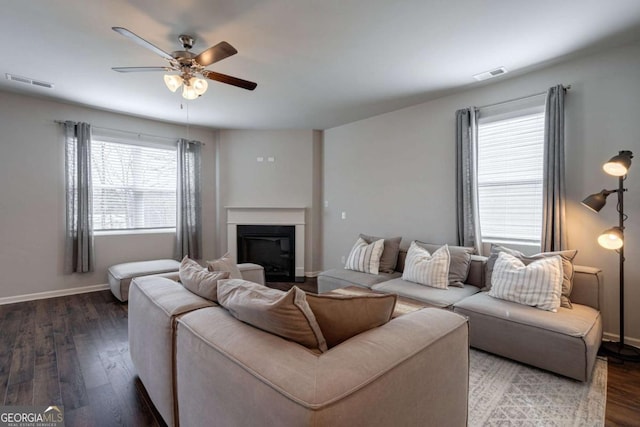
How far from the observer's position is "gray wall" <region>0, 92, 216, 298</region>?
3.91 metres

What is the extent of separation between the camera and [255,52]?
282 centimetres

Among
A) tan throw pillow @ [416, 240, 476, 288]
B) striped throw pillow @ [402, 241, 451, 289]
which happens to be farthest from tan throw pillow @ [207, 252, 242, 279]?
tan throw pillow @ [416, 240, 476, 288]

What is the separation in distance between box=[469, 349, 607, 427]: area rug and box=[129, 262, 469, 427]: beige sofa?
58cm

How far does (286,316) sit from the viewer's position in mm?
1183

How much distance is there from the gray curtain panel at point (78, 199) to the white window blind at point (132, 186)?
7.5 inches

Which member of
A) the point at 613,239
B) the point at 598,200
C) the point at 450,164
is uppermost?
the point at 450,164

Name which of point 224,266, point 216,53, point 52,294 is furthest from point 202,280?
point 52,294

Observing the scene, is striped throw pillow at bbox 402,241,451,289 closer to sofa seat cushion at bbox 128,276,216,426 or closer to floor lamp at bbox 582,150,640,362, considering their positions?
floor lamp at bbox 582,150,640,362

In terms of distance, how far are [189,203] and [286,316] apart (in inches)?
184

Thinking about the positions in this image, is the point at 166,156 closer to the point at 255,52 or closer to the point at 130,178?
the point at 130,178

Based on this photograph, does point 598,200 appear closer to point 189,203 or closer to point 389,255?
point 389,255

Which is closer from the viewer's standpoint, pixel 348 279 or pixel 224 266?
pixel 224 266

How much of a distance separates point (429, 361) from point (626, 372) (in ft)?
Answer: 7.50

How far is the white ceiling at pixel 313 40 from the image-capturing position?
7.18 ft
